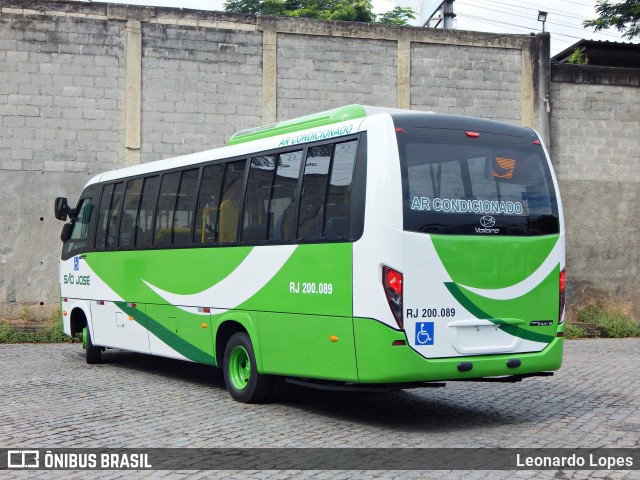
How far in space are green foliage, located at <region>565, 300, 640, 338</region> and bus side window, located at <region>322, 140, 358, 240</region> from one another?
468 inches

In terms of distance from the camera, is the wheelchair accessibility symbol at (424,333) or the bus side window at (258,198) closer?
the wheelchair accessibility symbol at (424,333)

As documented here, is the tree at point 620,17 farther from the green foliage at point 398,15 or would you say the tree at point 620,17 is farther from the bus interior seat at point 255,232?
the bus interior seat at point 255,232

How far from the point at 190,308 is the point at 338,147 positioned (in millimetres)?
3494

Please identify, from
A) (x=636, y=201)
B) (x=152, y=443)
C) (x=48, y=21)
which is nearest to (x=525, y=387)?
(x=152, y=443)

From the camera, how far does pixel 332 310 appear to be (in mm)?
9164

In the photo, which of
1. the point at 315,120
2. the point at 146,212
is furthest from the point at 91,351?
the point at 315,120

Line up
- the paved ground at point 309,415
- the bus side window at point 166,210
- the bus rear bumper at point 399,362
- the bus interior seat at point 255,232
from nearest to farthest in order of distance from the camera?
the paved ground at point 309,415, the bus rear bumper at point 399,362, the bus interior seat at point 255,232, the bus side window at point 166,210

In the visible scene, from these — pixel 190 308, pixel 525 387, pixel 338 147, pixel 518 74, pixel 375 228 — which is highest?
pixel 518 74

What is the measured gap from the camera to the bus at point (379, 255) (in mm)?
8711

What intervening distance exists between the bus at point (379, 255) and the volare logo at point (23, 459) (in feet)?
9.39

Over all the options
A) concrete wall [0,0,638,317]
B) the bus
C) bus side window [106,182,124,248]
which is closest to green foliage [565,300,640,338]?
concrete wall [0,0,638,317]

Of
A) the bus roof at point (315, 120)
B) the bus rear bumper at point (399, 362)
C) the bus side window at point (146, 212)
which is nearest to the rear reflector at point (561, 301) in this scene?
the bus rear bumper at point (399, 362)

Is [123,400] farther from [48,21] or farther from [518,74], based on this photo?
[518,74]

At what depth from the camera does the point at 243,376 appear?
428 inches
